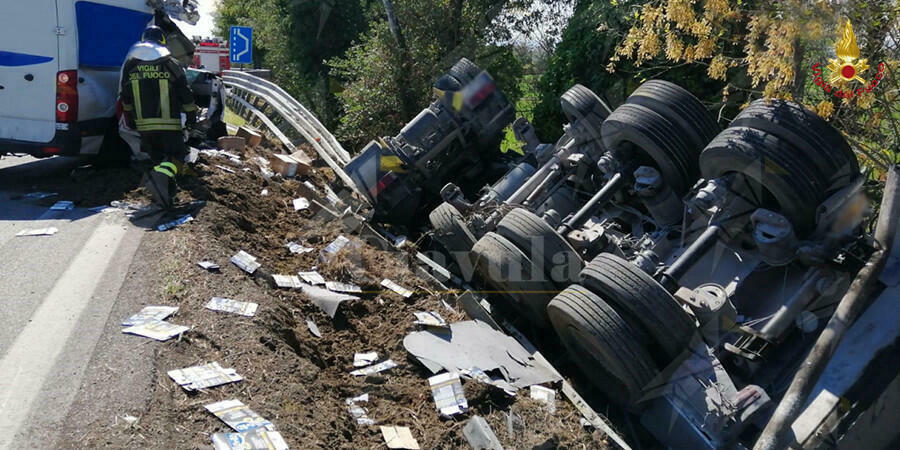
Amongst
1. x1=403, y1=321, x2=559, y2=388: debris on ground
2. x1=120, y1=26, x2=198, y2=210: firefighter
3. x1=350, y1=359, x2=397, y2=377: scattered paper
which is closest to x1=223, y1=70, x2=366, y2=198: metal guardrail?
x1=120, y1=26, x2=198, y2=210: firefighter

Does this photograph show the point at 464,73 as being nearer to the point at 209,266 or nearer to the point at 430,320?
the point at 430,320

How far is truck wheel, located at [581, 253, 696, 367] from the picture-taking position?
4.86m

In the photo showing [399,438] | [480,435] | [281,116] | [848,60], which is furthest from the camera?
[281,116]

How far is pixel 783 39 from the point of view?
572 cm

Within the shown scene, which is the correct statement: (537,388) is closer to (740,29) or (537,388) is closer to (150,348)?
(150,348)

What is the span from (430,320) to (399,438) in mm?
1476

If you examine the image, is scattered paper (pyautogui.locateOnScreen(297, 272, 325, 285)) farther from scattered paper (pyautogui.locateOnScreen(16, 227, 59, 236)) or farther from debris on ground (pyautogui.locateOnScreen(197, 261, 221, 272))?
scattered paper (pyautogui.locateOnScreen(16, 227, 59, 236))

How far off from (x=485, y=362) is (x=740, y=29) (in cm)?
449

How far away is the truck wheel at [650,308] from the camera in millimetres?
4863

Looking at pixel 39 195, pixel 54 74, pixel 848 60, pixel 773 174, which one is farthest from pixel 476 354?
pixel 54 74

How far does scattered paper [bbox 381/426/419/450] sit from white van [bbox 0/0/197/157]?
5.10 meters

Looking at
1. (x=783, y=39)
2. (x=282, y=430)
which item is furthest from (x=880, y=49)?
(x=282, y=430)

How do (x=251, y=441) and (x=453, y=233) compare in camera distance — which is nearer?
(x=251, y=441)

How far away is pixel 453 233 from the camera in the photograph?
6871mm
